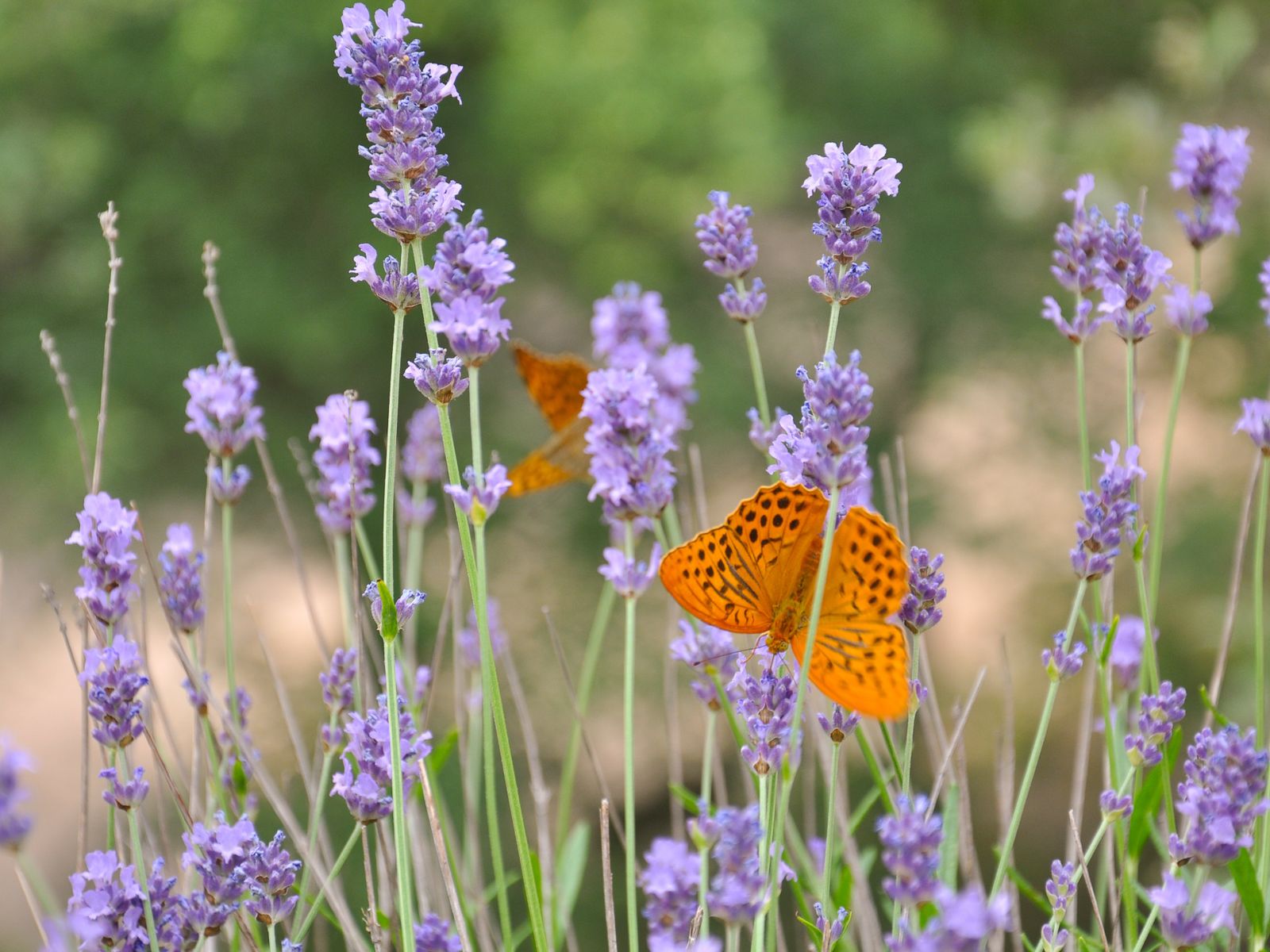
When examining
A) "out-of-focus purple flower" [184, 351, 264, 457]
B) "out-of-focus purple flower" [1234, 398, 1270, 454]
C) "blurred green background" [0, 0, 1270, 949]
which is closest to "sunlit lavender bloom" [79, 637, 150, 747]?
"out-of-focus purple flower" [184, 351, 264, 457]

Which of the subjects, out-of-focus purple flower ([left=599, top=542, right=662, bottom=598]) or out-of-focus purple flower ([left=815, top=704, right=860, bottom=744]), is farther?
out-of-focus purple flower ([left=599, top=542, right=662, bottom=598])

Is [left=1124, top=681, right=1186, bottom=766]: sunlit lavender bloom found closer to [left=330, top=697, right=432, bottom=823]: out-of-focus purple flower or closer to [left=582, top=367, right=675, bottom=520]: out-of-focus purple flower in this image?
[left=582, top=367, right=675, bottom=520]: out-of-focus purple flower

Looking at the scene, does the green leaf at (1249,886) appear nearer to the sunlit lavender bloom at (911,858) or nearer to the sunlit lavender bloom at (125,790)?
the sunlit lavender bloom at (911,858)

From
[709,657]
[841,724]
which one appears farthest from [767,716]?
[709,657]

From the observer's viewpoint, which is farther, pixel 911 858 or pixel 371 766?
pixel 371 766

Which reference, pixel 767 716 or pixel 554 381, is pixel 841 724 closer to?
pixel 767 716

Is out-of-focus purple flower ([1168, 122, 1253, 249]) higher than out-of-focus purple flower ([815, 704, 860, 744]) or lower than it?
higher
